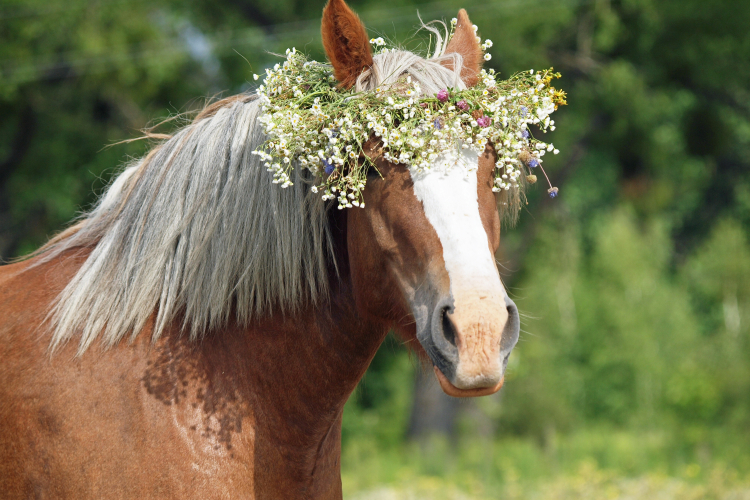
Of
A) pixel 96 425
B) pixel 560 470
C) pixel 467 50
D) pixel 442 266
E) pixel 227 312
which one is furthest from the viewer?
pixel 560 470

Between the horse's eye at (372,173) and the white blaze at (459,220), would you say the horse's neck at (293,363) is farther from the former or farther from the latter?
the white blaze at (459,220)

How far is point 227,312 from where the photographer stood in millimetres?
2281

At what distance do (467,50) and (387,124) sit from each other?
54 centimetres

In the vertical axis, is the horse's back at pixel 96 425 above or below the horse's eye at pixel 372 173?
below

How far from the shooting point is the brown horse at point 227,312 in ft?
6.71

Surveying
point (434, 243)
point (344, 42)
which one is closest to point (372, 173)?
point (434, 243)

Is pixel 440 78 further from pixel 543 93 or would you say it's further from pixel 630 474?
pixel 630 474

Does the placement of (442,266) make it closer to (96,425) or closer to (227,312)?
(227,312)

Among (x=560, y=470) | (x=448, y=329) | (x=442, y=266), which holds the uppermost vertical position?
(x=442, y=266)

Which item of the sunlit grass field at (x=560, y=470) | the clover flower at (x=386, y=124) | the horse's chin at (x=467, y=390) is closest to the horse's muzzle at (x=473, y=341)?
the horse's chin at (x=467, y=390)

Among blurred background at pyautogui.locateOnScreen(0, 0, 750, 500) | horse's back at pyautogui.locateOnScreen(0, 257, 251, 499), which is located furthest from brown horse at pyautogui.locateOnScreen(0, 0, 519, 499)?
blurred background at pyautogui.locateOnScreen(0, 0, 750, 500)

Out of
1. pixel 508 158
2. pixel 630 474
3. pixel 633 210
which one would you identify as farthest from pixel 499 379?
pixel 633 210

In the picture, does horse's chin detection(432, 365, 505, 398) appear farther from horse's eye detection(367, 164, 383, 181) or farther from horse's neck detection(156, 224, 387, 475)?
horse's eye detection(367, 164, 383, 181)

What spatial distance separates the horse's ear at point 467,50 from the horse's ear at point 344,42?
317 mm
